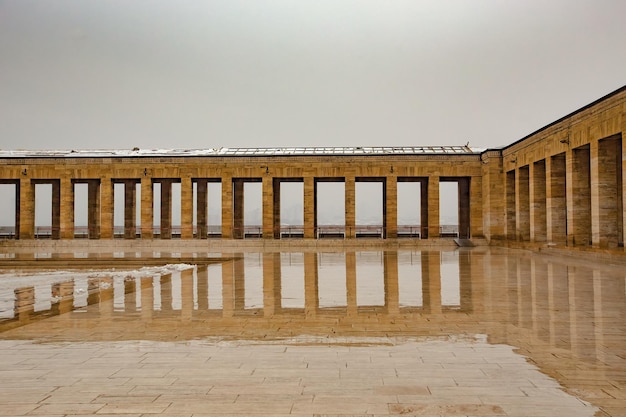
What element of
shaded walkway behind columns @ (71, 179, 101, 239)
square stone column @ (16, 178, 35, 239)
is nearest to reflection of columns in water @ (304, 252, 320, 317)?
shaded walkway behind columns @ (71, 179, 101, 239)

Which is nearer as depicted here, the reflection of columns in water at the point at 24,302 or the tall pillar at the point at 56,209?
the reflection of columns in water at the point at 24,302

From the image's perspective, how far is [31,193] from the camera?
39.0 m

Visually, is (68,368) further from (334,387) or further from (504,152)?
(504,152)

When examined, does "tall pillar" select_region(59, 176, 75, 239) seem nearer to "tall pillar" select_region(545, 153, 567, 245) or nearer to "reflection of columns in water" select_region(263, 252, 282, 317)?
"reflection of columns in water" select_region(263, 252, 282, 317)

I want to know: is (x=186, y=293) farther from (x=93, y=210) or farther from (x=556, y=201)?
(x=93, y=210)

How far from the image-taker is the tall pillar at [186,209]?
3766cm

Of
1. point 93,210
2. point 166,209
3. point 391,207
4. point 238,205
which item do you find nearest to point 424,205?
point 391,207

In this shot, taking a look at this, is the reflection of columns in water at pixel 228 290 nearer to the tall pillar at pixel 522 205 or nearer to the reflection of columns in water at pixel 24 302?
the reflection of columns in water at pixel 24 302

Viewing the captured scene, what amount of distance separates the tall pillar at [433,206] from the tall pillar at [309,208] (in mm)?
8069

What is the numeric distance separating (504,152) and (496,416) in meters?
32.9

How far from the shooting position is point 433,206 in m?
37.2

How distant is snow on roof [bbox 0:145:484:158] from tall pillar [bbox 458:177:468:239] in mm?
2397

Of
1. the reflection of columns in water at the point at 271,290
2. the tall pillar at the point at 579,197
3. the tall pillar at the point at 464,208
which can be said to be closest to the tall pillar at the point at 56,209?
the reflection of columns in water at the point at 271,290

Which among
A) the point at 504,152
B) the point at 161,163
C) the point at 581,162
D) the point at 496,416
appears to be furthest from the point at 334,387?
the point at 161,163
